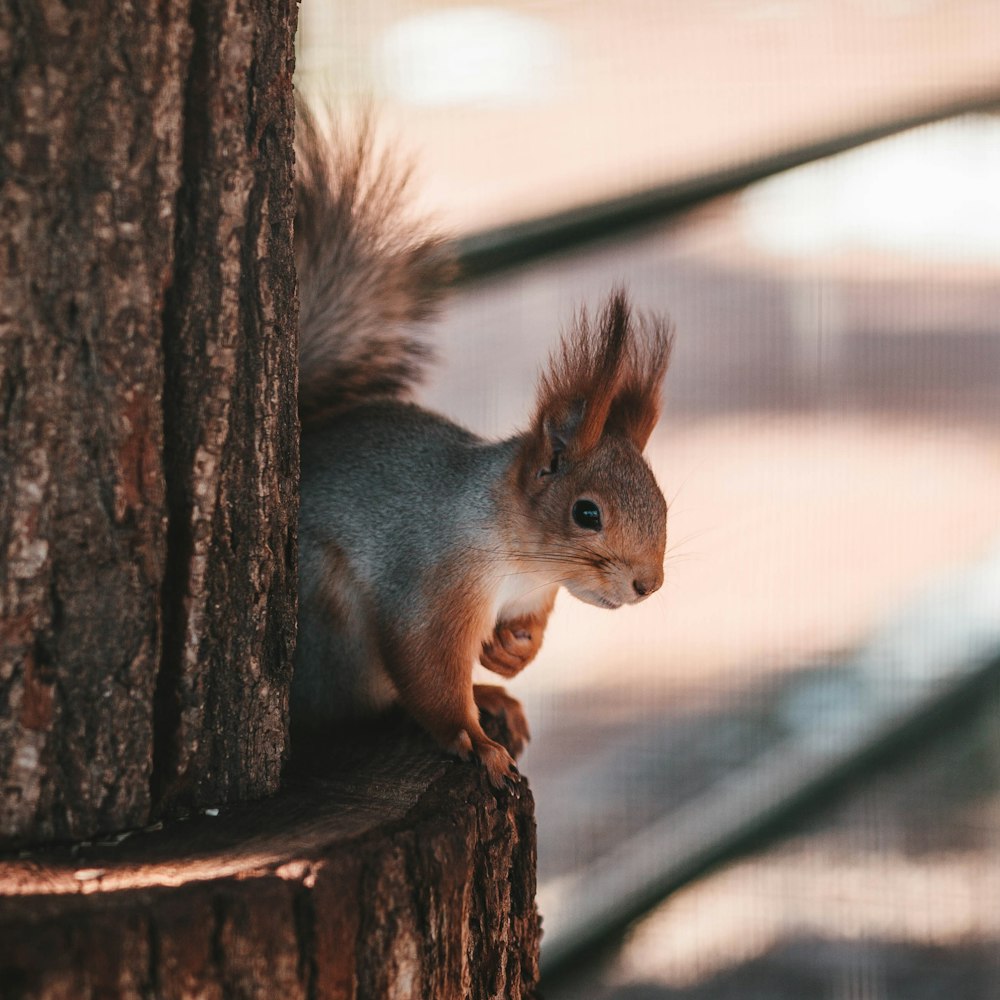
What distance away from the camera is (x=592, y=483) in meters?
1.09

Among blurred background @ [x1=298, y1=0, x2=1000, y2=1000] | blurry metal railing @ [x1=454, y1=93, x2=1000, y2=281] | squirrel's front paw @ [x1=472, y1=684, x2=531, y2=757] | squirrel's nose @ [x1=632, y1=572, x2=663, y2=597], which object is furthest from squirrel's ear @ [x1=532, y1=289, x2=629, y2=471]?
blurred background @ [x1=298, y1=0, x2=1000, y2=1000]

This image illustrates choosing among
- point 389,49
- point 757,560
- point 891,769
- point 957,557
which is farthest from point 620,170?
point 891,769

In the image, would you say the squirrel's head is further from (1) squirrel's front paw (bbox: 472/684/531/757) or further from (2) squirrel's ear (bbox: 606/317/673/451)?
(1) squirrel's front paw (bbox: 472/684/531/757)

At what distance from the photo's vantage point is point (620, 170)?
171 cm

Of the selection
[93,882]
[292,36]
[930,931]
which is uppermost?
[292,36]

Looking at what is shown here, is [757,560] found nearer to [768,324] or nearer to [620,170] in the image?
[768,324]

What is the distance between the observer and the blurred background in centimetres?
173

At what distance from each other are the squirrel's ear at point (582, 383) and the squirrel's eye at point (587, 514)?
4 cm

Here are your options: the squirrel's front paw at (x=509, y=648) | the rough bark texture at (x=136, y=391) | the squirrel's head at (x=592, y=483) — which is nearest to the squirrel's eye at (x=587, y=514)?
the squirrel's head at (x=592, y=483)

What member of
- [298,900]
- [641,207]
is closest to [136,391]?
[298,900]

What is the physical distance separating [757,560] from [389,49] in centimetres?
81

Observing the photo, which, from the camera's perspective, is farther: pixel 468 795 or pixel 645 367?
pixel 645 367

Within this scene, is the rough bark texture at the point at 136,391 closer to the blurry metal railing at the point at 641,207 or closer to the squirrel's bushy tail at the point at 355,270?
the squirrel's bushy tail at the point at 355,270

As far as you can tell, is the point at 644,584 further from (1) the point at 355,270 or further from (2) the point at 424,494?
(1) the point at 355,270
